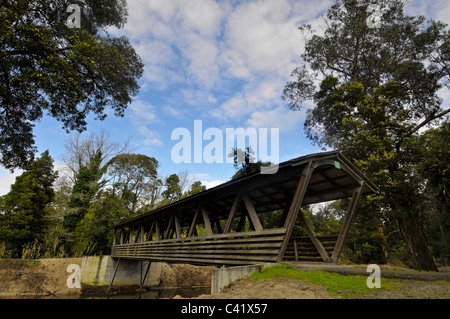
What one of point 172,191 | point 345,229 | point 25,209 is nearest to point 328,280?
point 345,229

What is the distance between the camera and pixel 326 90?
19438 millimetres

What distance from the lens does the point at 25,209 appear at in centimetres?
2291

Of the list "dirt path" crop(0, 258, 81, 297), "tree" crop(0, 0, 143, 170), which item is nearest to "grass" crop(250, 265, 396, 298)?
"tree" crop(0, 0, 143, 170)

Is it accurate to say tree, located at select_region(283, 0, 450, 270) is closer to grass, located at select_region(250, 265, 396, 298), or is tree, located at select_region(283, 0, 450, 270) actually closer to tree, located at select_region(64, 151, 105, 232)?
grass, located at select_region(250, 265, 396, 298)

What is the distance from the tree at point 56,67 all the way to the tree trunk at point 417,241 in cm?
1867

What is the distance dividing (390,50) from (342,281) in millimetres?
21350

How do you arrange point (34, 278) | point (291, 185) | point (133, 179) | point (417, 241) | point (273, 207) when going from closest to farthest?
point (291, 185) → point (273, 207) → point (417, 241) → point (34, 278) → point (133, 179)

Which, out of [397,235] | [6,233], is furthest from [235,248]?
[397,235]

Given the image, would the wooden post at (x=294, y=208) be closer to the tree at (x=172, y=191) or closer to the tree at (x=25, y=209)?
the tree at (x=25, y=209)

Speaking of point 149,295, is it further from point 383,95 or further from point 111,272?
point 383,95

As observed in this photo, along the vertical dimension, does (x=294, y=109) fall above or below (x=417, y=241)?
above

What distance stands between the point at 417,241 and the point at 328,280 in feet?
45.9
